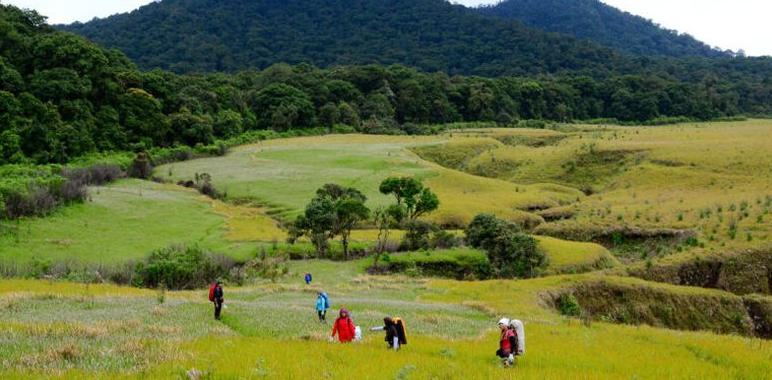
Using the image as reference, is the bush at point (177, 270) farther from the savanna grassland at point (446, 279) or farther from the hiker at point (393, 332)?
the hiker at point (393, 332)

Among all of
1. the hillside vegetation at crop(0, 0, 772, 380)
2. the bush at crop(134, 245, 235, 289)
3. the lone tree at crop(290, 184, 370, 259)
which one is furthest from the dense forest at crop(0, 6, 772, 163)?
the lone tree at crop(290, 184, 370, 259)

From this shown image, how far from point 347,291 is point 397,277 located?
797 cm

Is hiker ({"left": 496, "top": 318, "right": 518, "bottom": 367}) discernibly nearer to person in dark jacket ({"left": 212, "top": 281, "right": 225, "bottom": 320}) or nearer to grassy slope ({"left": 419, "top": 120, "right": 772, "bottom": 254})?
person in dark jacket ({"left": 212, "top": 281, "right": 225, "bottom": 320})

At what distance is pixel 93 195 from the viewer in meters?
64.1

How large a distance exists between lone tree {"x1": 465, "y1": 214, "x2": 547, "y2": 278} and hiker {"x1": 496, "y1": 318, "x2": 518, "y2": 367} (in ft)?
102

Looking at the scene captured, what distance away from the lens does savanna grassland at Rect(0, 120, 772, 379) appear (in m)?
14.5

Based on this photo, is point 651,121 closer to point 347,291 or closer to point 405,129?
point 405,129

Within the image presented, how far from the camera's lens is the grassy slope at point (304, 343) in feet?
40.6

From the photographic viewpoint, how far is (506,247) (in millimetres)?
46875

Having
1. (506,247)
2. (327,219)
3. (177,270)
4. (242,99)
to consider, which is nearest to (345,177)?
(327,219)

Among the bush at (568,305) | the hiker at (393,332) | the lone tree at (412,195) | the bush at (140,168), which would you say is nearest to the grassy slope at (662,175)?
the lone tree at (412,195)

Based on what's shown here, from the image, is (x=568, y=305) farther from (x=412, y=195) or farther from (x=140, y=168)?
(x=140, y=168)

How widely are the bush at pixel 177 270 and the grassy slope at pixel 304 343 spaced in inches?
377

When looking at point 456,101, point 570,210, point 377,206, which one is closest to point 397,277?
point 377,206
